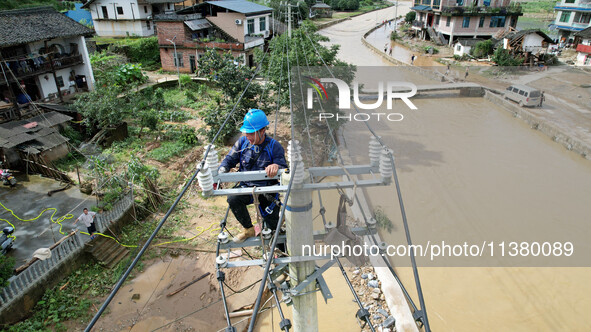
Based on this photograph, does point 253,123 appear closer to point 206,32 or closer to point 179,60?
point 179,60

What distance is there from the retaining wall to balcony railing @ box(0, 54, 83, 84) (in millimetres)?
11423

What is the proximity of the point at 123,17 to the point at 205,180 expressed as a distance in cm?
3649

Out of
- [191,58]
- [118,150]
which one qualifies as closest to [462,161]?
[118,150]

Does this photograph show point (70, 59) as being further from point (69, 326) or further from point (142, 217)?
point (69, 326)

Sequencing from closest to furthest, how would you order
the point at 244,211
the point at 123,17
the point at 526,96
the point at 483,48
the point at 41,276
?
the point at 244,211 → the point at 41,276 → the point at 526,96 → the point at 483,48 → the point at 123,17

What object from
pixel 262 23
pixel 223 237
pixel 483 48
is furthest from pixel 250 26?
pixel 223 237

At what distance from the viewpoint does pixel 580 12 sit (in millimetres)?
32906

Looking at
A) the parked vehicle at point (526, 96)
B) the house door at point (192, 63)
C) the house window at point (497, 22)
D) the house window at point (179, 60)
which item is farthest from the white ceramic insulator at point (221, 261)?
the house window at point (497, 22)

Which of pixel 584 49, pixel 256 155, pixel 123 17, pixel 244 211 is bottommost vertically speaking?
pixel 584 49

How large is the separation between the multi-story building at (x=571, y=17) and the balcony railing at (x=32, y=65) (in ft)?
136

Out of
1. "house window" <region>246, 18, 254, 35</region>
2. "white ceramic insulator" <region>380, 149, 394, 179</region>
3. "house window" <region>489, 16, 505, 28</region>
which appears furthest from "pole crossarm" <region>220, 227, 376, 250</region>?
"house window" <region>489, 16, 505, 28</region>

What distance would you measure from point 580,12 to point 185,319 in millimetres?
42044

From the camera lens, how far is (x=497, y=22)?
120 ft

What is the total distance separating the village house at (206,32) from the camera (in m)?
26.6
